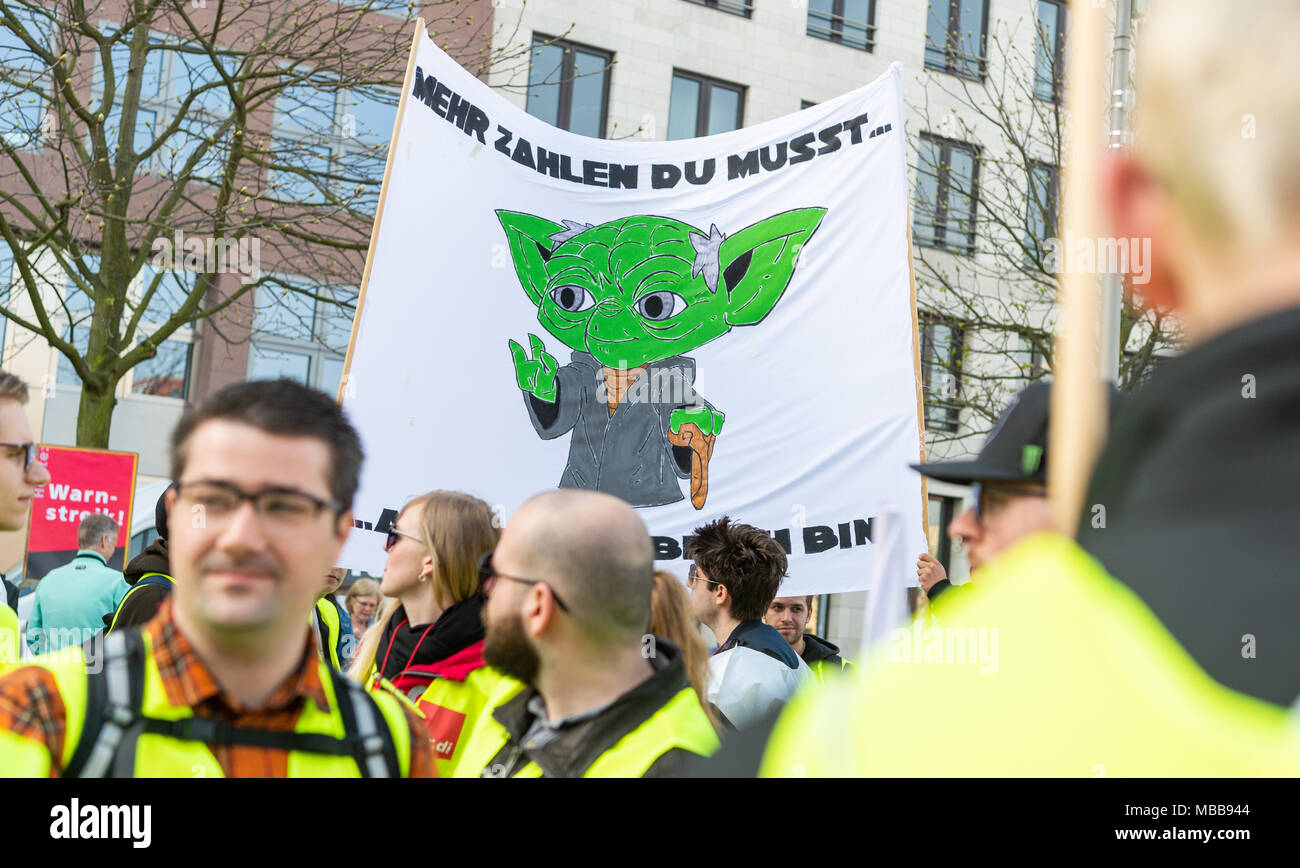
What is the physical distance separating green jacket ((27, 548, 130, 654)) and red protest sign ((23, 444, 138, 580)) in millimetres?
3712

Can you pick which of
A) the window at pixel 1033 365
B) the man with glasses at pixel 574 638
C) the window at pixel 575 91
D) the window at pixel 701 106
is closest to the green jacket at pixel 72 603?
the man with glasses at pixel 574 638

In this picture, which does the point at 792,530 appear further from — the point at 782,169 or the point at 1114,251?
the point at 1114,251

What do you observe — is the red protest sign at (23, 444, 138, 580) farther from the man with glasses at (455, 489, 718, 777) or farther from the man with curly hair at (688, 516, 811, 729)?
the man with glasses at (455, 489, 718, 777)

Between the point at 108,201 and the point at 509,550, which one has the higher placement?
the point at 108,201

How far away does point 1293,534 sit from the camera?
21.0 inches

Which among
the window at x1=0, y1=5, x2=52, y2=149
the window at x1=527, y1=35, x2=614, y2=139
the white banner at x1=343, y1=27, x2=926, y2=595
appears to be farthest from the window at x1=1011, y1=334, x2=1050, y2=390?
the window at x1=0, y1=5, x2=52, y2=149

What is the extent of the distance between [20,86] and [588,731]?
10.8 meters

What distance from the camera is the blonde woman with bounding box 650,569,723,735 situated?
3.80 meters

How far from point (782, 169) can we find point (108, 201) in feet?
22.8

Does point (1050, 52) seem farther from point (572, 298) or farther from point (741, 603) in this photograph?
point (741, 603)

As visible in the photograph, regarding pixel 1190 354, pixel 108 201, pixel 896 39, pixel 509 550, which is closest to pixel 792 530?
pixel 509 550

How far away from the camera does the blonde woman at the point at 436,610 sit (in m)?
3.88

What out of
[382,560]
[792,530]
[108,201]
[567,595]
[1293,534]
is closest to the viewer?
[1293,534]
